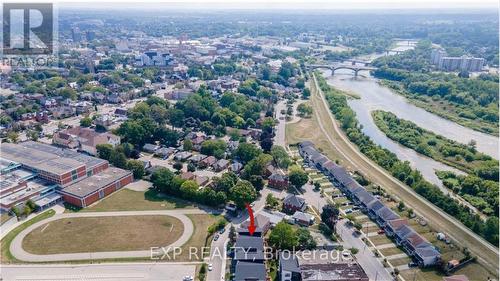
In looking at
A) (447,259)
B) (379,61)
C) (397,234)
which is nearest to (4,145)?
(397,234)

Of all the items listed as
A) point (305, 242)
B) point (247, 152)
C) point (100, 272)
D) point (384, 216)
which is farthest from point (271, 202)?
point (100, 272)

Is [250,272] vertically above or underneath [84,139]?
underneath

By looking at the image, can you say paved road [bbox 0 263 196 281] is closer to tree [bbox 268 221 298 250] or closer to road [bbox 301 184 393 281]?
tree [bbox 268 221 298 250]

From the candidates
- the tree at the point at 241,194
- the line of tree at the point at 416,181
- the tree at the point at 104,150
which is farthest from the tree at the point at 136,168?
the line of tree at the point at 416,181

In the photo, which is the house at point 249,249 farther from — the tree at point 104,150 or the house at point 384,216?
the tree at point 104,150

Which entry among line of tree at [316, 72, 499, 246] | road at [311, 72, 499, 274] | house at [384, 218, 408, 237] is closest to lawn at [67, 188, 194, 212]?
house at [384, 218, 408, 237]

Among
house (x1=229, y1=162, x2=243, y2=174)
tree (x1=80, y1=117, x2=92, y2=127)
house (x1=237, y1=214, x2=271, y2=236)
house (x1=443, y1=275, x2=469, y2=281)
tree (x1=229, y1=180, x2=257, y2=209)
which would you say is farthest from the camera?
tree (x1=80, y1=117, x2=92, y2=127)

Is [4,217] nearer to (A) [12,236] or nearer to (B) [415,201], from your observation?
(A) [12,236]
